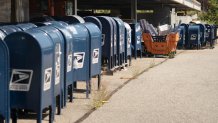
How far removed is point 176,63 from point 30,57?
12437 millimetres

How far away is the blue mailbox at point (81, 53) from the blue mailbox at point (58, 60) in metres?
1.26

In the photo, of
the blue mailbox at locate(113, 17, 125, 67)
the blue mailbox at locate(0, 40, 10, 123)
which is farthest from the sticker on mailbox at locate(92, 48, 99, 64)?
the blue mailbox at locate(0, 40, 10, 123)

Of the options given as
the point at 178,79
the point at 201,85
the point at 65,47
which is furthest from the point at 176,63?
the point at 65,47

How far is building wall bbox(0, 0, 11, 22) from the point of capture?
15.2 m

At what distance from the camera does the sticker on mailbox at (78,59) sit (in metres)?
9.40

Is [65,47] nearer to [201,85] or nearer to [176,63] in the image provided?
[201,85]

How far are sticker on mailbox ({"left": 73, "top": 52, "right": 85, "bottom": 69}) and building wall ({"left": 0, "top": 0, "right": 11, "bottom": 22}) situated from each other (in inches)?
245

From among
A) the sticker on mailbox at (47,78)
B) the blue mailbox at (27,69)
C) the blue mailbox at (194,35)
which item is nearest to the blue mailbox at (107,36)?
the sticker on mailbox at (47,78)

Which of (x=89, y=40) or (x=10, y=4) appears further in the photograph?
(x=10, y=4)

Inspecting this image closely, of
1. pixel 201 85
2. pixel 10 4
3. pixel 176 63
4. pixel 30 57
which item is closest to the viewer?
pixel 30 57

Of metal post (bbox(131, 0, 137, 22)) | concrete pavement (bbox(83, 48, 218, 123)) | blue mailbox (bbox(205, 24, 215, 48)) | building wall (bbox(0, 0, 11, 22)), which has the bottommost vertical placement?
concrete pavement (bbox(83, 48, 218, 123))

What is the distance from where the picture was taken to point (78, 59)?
9.49m

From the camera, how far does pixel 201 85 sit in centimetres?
1217

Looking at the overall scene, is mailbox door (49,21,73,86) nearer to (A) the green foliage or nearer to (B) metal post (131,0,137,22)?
(B) metal post (131,0,137,22)
